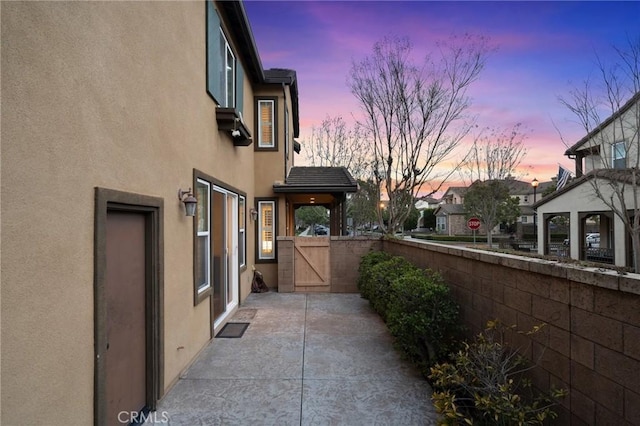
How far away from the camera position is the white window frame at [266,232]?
31.2ft

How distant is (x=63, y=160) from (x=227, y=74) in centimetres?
510

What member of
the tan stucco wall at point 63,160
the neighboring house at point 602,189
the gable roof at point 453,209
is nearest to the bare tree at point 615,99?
the neighboring house at point 602,189

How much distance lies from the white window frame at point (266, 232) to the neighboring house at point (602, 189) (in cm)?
912

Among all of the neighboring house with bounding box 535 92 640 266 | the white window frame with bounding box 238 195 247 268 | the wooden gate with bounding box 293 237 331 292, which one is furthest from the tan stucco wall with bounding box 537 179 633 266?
the white window frame with bounding box 238 195 247 268

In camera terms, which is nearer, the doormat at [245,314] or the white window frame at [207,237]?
the white window frame at [207,237]

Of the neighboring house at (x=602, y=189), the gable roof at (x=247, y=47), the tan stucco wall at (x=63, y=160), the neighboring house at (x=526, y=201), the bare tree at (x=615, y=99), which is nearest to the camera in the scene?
the tan stucco wall at (x=63, y=160)

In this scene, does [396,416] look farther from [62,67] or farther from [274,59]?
[274,59]

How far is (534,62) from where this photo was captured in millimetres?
9828

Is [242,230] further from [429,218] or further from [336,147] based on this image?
[429,218]

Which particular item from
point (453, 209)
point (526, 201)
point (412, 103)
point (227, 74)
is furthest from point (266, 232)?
point (526, 201)

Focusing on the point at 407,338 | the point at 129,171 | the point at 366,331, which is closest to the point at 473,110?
the point at 366,331

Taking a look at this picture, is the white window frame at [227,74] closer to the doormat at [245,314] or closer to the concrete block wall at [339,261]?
the concrete block wall at [339,261]

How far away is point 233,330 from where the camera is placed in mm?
5910

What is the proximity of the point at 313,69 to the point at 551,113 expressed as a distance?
27.2ft
